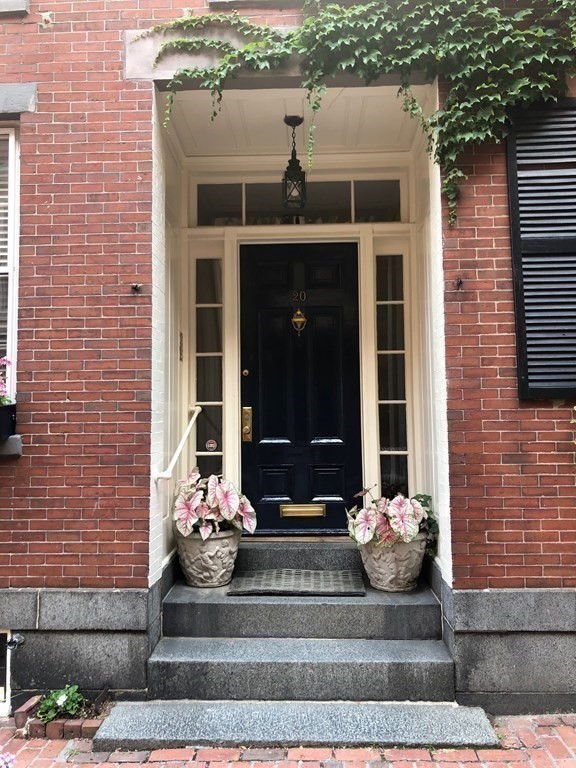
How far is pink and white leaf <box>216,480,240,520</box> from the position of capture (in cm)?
372

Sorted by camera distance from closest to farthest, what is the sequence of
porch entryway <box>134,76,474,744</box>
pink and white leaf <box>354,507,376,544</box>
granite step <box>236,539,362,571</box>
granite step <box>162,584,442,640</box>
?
granite step <box>162,584,442,640</box> < pink and white leaf <box>354,507,376,544</box> < granite step <box>236,539,362,571</box> < porch entryway <box>134,76,474,744</box>

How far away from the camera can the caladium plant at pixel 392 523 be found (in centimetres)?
355

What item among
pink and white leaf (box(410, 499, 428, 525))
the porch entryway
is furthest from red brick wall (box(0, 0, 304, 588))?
pink and white leaf (box(410, 499, 428, 525))

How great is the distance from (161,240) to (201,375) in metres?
1.29

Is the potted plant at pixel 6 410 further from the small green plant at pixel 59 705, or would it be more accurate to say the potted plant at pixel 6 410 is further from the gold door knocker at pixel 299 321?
the gold door knocker at pixel 299 321

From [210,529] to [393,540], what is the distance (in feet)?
4.12

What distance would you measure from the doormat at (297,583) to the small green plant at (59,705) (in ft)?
3.57

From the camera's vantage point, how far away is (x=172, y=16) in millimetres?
3590

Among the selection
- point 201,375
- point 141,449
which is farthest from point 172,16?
point 141,449

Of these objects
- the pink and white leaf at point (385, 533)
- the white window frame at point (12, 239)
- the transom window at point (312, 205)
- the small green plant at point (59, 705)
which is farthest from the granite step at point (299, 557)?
the transom window at point (312, 205)

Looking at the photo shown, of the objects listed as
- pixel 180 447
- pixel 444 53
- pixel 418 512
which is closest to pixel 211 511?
pixel 180 447

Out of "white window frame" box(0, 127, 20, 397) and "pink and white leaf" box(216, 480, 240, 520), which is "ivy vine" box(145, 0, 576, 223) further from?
"pink and white leaf" box(216, 480, 240, 520)

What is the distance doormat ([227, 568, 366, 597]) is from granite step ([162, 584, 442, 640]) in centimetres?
5

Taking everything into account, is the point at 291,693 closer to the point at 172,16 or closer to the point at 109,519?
the point at 109,519
